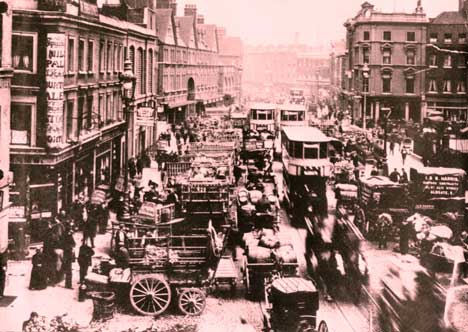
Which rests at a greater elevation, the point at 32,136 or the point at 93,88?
the point at 93,88

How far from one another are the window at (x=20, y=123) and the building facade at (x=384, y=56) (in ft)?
74.0

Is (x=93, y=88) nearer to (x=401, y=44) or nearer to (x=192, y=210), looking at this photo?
(x=192, y=210)

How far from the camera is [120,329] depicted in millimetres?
12328

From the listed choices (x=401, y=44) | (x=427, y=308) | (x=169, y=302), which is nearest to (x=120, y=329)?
(x=169, y=302)

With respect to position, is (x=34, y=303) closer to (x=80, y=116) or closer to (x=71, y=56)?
(x=80, y=116)

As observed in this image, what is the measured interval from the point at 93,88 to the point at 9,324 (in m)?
11.6

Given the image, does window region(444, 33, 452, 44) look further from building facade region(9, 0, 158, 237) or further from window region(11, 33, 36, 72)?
window region(11, 33, 36, 72)

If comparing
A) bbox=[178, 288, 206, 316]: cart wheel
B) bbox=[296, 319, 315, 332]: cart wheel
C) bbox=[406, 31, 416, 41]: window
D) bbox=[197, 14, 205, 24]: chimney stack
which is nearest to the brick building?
bbox=[406, 31, 416, 41]: window

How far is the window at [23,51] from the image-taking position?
54.6 ft

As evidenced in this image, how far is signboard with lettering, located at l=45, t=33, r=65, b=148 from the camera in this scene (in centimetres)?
1728

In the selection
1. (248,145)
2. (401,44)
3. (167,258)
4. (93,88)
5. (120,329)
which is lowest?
(120,329)

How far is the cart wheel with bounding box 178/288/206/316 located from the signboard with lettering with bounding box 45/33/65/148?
7.25 m

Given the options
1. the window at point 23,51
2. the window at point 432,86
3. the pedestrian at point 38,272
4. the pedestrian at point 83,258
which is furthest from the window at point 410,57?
the pedestrian at point 38,272

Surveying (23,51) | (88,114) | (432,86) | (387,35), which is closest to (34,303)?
(23,51)
